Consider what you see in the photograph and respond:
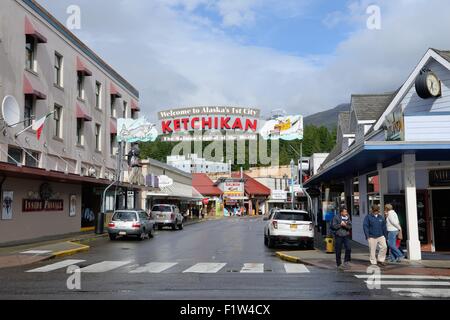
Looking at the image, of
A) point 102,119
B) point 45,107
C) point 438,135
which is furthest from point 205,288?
point 102,119

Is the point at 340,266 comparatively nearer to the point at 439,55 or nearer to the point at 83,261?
the point at 83,261

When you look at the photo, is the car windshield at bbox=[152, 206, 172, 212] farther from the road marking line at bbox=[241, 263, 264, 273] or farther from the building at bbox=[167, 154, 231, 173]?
the building at bbox=[167, 154, 231, 173]

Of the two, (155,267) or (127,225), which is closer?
(155,267)

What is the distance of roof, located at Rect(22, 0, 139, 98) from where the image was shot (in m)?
27.2

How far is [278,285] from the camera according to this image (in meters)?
11.6

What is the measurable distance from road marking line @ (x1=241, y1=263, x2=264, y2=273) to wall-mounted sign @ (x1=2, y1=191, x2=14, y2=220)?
41.9 feet

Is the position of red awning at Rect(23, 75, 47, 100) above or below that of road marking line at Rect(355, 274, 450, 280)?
above

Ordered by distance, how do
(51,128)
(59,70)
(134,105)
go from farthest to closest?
(134,105), (59,70), (51,128)

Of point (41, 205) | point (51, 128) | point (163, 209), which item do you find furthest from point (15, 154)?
point (163, 209)

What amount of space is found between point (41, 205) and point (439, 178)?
19.5 metres

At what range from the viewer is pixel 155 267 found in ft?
50.0

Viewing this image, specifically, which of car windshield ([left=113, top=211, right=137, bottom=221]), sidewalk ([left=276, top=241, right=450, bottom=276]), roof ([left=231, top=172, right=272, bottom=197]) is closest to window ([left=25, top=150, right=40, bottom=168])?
car windshield ([left=113, top=211, right=137, bottom=221])

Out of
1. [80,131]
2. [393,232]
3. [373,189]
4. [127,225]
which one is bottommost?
[127,225]

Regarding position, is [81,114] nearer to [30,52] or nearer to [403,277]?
[30,52]
